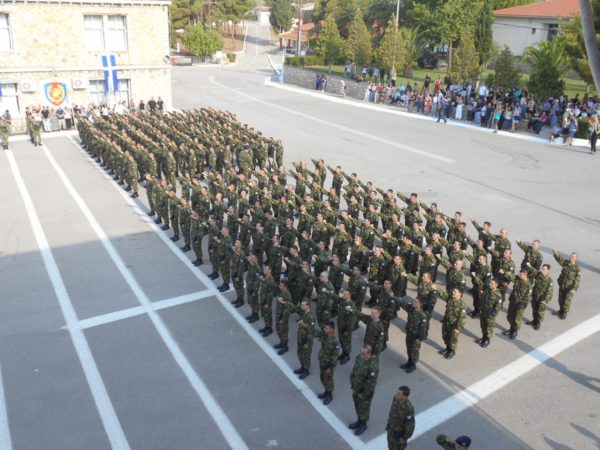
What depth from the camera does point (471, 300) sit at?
38.1 ft

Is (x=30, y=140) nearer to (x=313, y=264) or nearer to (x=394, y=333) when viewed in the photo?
(x=313, y=264)

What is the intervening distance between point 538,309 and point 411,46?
36.7m

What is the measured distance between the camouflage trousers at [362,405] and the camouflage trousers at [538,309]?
4197 mm

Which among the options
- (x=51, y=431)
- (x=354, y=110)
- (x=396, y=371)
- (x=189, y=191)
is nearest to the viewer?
(x=51, y=431)

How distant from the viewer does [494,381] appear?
8.91 meters

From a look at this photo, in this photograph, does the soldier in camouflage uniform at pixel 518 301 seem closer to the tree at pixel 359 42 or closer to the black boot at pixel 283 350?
the black boot at pixel 283 350

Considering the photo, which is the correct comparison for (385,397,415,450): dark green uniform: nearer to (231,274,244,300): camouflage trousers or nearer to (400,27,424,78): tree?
(231,274,244,300): camouflage trousers

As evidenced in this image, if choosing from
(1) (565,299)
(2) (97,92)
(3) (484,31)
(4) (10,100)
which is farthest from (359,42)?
(1) (565,299)

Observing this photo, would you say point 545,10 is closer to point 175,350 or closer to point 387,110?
point 387,110

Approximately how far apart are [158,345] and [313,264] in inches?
141

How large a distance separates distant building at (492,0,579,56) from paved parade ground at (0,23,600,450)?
3279 cm

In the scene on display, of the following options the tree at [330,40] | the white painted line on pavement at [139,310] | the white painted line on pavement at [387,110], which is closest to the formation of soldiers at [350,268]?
the white painted line on pavement at [139,310]

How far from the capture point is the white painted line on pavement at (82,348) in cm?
792

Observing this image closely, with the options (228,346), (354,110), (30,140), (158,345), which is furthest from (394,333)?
(354,110)
